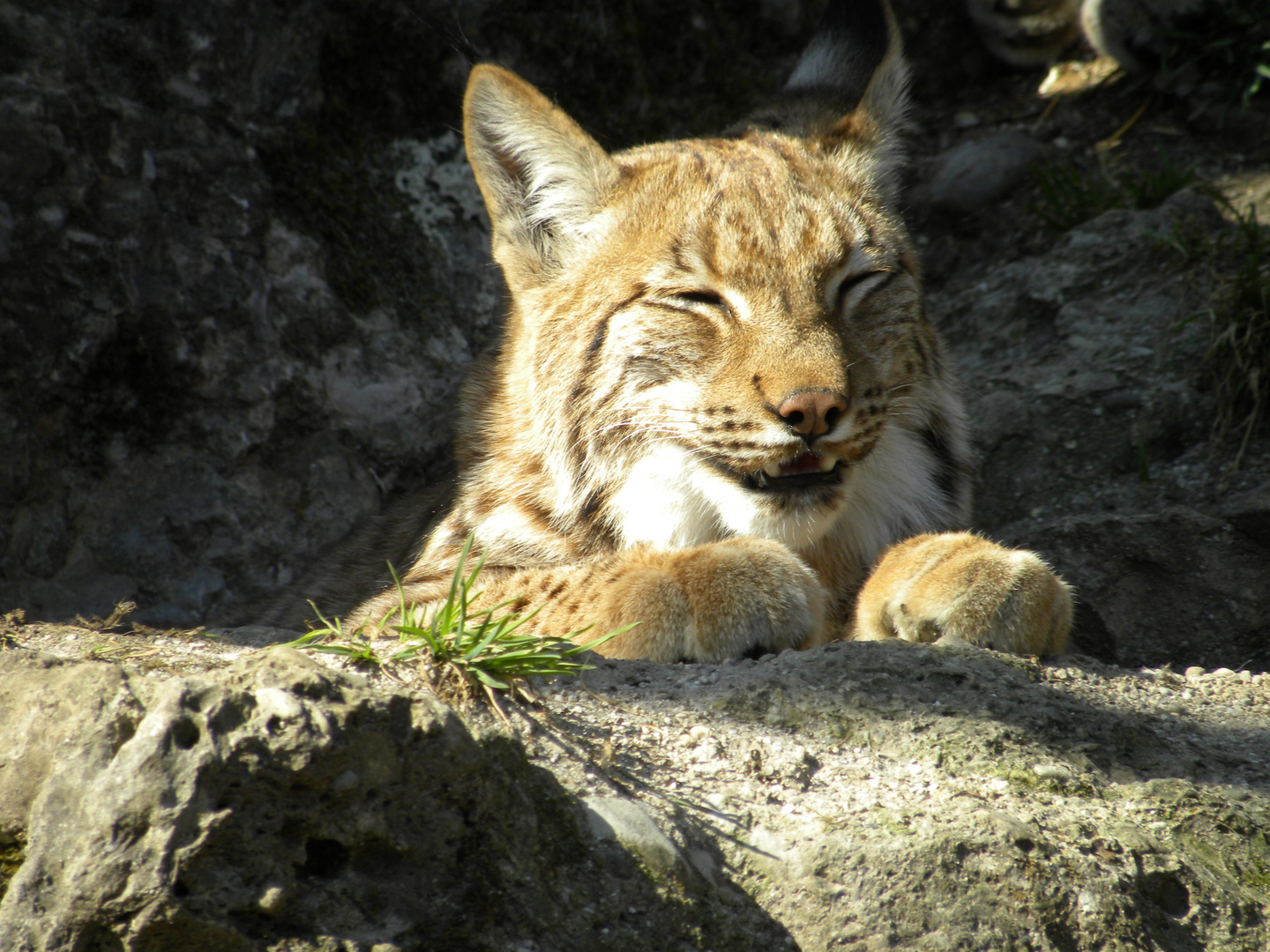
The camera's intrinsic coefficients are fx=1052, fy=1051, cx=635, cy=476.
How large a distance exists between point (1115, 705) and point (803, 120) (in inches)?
84.2

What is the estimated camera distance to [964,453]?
3.35 metres

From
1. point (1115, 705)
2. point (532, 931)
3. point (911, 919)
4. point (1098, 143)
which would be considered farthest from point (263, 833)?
point (1098, 143)

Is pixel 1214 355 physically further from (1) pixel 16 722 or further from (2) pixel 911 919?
(1) pixel 16 722

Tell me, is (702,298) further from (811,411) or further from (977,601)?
(977,601)

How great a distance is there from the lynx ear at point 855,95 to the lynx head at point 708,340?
0.03 feet

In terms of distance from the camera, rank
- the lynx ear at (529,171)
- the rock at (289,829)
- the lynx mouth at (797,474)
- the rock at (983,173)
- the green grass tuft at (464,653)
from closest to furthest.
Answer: the rock at (289,829)
the green grass tuft at (464,653)
the lynx mouth at (797,474)
the lynx ear at (529,171)
the rock at (983,173)

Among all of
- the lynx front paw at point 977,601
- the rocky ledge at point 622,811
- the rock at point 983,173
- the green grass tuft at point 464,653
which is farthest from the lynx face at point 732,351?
the rock at point 983,173

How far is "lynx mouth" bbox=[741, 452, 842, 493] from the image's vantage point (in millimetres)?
2652

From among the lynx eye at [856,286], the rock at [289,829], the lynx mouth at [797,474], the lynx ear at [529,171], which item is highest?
the lynx ear at [529,171]

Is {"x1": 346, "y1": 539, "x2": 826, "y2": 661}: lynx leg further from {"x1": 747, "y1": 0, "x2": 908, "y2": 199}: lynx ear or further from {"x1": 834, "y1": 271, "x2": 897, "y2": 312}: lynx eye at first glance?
{"x1": 747, "y1": 0, "x2": 908, "y2": 199}: lynx ear

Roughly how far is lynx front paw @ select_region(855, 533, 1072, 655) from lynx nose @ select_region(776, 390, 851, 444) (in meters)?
0.42

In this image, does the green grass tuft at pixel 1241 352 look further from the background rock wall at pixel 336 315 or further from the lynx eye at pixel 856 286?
the lynx eye at pixel 856 286

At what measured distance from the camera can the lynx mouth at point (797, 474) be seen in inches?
104

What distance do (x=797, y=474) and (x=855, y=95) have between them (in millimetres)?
1584
